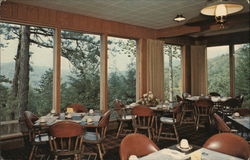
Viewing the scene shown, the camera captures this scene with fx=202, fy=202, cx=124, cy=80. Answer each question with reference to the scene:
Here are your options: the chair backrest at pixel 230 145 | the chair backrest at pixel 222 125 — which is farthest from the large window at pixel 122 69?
the chair backrest at pixel 230 145

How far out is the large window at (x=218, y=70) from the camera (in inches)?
313

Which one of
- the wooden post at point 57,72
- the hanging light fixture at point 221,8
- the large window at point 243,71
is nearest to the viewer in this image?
the hanging light fixture at point 221,8

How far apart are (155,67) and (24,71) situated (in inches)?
158

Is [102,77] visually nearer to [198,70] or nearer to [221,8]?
[221,8]

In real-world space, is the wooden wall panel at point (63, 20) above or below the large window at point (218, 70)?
above

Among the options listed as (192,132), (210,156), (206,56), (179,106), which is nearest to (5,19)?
(179,106)

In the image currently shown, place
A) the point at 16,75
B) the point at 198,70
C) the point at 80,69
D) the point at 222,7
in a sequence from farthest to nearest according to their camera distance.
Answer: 1. the point at 198,70
2. the point at 80,69
3. the point at 16,75
4. the point at 222,7

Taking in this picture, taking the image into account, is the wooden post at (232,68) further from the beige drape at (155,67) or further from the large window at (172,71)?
the beige drape at (155,67)

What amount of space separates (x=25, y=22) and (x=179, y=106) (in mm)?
3816

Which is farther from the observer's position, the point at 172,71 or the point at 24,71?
the point at 172,71

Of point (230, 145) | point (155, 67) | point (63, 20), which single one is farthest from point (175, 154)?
point (155, 67)

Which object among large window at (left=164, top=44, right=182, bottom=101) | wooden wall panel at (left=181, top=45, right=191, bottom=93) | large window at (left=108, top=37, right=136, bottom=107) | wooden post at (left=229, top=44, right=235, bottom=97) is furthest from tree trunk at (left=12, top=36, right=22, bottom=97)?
wooden post at (left=229, top=44, right=235, bottom=97)

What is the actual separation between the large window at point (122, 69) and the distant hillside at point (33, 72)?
57.8 inches

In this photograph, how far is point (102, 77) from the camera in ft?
18.7
